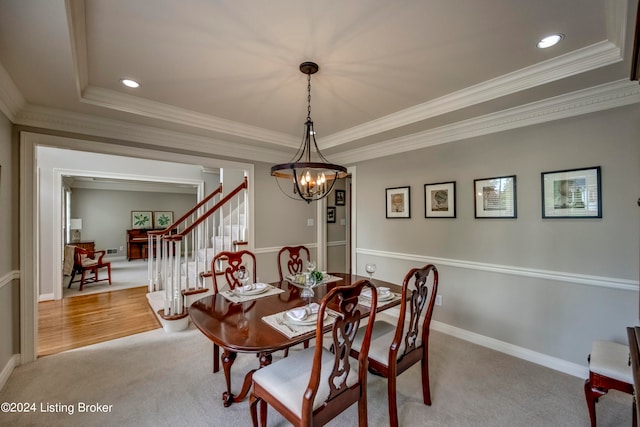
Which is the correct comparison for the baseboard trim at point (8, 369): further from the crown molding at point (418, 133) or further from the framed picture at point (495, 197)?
the framed picture at point (495, 197)

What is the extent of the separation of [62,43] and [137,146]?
62.8 inches

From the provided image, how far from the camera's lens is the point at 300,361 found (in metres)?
1.61

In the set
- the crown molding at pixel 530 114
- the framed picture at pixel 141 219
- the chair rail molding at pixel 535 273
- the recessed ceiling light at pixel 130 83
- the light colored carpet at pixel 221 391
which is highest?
the recessed ceiling light at pixel 130 83

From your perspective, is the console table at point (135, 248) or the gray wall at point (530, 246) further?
the console table at point (135, 248)

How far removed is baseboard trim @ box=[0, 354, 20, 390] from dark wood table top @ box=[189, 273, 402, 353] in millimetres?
1756

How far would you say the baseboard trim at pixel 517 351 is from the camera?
227 cm

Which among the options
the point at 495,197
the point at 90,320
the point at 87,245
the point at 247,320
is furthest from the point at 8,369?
the point at 87,245

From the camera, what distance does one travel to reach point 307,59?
1946 millimetres

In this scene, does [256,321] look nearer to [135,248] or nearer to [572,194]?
[572,194]

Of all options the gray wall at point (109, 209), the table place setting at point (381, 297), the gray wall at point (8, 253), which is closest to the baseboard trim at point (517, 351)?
the table place setting at point (381, 297)

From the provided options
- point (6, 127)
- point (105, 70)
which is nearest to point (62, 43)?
point (105, 70)

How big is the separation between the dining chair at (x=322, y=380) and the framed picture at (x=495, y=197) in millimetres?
2031

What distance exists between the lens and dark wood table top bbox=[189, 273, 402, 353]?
140 cm

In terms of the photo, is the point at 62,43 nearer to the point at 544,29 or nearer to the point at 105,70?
the point at 105,70
